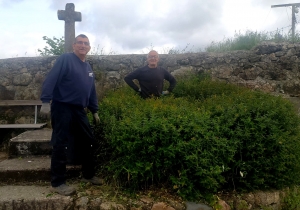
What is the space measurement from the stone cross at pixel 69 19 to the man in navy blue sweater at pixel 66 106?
3440 mm

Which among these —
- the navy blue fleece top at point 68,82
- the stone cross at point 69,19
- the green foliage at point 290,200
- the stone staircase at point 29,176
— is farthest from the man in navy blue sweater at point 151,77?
the green foliage at point 290,200

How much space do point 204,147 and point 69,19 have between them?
15.9 ft

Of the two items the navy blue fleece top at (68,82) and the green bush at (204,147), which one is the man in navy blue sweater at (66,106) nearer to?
the navy blue fleece top at (68,82)

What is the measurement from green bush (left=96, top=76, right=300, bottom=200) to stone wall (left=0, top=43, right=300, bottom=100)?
296cm

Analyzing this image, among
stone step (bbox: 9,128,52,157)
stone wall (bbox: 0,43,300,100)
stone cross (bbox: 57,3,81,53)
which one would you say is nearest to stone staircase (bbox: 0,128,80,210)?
stone step (bbox: 9,128,52,157)

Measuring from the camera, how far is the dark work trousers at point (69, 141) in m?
3.19

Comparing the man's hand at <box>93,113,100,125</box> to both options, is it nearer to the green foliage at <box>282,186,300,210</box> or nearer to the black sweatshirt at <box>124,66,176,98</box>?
the black sweatshirt at <box>124,66,176,98</box>

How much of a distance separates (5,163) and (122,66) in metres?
3.79

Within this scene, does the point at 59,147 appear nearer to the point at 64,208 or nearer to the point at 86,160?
the point at 86,160

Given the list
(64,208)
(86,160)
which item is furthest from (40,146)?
(64,208)

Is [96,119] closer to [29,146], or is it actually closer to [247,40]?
[29,146]

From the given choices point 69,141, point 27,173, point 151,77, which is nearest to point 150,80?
point 151,77

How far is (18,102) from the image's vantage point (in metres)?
6.30

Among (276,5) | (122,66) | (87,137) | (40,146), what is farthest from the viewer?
(276,5)
